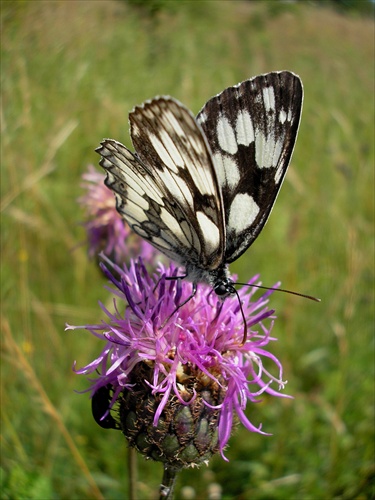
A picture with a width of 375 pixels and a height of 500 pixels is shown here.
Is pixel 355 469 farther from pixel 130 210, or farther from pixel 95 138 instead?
pixel 95 138

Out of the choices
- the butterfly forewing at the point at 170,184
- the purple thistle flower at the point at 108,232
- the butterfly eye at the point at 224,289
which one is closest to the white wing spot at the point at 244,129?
the butterfly forewing at the point at 170,184

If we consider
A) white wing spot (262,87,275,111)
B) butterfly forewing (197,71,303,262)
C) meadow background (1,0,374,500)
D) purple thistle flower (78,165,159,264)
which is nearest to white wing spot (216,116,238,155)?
butterfly forewing (197,71,303,262)

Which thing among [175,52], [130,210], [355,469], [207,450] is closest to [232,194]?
[130,210]

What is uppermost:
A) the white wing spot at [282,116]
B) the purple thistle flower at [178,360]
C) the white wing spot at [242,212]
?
the white wing spot at [282,116]

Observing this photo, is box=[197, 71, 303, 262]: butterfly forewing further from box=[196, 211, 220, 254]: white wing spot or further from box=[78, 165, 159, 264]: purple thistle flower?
box=[78, 165, 159, 264]: purple thistle flower

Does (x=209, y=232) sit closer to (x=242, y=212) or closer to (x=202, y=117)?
(x=242, y=212)

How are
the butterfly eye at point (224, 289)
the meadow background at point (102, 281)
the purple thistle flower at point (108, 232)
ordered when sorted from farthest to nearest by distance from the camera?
1. the purple thistle flower at point (108, 232)
2. the meadow background at point (102, 281)
3. the butterfly eye at point (224, 289)

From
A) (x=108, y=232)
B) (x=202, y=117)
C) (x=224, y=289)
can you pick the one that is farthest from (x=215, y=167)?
(x=108, y=232)

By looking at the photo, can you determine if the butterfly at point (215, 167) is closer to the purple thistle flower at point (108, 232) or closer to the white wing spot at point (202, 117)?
the white wing spot at point (202, 117)
